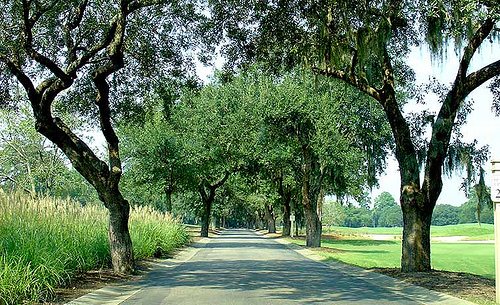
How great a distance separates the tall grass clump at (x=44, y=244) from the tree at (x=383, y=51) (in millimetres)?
6747

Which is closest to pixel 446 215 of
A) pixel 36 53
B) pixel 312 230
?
pixel 312 230

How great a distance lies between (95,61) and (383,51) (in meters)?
8.39

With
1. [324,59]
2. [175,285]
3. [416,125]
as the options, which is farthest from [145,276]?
[416,125]

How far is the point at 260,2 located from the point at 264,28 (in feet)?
3.44

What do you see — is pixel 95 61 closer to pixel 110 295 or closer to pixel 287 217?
pixel 110 295

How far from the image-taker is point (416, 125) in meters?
17.5

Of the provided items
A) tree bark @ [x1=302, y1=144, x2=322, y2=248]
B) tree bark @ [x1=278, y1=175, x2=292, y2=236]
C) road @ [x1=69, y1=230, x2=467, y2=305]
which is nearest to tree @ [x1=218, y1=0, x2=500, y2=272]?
road @ [x1=69, y1=230, x2=467, y2=305]

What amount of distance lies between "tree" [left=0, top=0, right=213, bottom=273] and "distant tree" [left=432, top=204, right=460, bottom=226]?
483 feet

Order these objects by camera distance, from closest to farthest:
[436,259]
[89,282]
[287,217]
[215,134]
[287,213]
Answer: [89,282] < [436,259] < [215,134] < [287,213] < [287,217]

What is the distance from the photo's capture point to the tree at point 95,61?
13125mm

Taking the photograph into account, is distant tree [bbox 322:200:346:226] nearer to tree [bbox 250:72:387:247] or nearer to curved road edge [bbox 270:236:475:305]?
tree [bbox 250:72:387:247]

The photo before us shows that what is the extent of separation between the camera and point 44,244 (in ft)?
34.6

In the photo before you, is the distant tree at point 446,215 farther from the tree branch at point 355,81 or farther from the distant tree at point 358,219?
the tree branch at point 355,81

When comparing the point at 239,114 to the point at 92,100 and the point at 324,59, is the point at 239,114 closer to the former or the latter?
the point at 92,100
